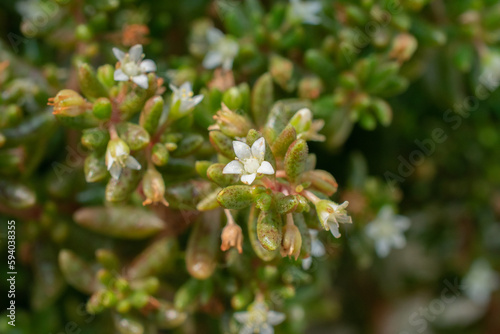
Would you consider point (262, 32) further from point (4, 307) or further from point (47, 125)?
point (4, 307)

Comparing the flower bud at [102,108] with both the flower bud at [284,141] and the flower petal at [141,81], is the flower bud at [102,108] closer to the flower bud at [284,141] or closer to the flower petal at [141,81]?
the flower petal at [141,81]

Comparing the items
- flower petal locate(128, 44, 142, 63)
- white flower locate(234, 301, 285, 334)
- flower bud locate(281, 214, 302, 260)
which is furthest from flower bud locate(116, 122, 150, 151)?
white flower locate(234, 301, 285, 334)

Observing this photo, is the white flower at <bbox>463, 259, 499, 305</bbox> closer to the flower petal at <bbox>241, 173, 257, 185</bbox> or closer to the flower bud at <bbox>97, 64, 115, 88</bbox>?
the flower petal at <bbox>241, 173, 257, 185</bbox>

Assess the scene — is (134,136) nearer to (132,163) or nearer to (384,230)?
(132,163)

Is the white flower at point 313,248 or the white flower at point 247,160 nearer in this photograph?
the white flower at point 247,160

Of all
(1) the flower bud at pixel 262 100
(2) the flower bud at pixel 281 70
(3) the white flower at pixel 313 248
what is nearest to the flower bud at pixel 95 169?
(1) the flower bud at pixel 262 100

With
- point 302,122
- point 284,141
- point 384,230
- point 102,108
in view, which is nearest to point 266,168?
point 284,141
